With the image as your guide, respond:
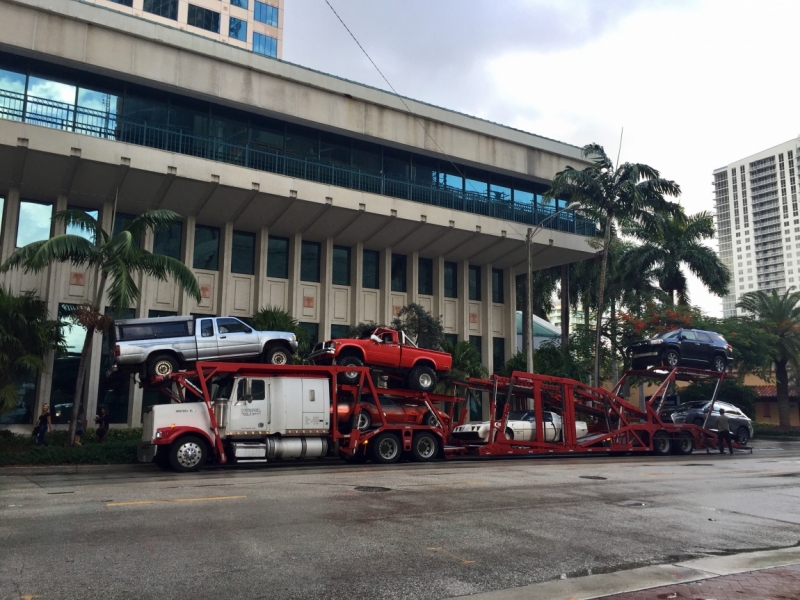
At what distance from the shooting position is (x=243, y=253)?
94.8 ft

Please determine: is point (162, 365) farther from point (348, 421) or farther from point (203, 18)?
point (203, 18)

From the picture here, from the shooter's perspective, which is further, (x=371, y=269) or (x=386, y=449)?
(x=371, y=269)

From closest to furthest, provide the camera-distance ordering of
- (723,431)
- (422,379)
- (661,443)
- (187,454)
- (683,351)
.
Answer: (187,454)
(422,379)
(683,351)
(661,443)
(723,431)

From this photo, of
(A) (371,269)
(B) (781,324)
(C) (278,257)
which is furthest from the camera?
(B) (781,324)

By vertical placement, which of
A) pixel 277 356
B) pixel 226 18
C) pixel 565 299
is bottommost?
pixel 277 356

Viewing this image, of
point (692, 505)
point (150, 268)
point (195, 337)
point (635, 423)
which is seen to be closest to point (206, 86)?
point (150, 268)

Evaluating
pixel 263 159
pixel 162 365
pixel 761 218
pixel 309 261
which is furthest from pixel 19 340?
pixel 761 218

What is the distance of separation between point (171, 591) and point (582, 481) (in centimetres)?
1031

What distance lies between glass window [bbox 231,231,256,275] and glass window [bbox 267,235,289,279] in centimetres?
68

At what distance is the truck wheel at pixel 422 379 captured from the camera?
65.4 ft

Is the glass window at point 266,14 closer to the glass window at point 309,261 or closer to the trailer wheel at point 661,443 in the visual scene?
the glass window at point 309,261

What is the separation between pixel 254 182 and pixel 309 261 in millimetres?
5287

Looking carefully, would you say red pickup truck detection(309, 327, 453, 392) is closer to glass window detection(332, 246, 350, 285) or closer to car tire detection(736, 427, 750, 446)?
glass window detection(332, 246, 350, 285)

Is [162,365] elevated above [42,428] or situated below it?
above
